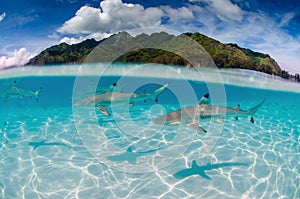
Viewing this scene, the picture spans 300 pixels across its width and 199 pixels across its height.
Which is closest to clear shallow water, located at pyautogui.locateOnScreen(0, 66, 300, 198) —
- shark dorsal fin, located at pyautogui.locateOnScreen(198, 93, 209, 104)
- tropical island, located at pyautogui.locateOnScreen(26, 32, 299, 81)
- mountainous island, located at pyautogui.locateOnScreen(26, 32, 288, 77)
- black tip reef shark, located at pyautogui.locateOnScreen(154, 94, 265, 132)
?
black tip reef shark, located at pyautogui.locateOnScreen(154, 94, 265, 132)

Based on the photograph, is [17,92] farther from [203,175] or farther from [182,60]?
[182,60]

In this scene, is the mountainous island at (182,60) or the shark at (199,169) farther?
the mountainous island at (182,60)

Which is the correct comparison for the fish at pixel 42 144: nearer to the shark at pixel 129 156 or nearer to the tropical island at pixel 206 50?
the shark at pixel 129 156

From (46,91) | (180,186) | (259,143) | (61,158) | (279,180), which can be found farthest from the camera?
(46,91)

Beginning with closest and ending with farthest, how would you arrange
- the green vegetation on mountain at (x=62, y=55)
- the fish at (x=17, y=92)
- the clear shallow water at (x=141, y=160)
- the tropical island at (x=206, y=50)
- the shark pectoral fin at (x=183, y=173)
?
the clear shallow water at (x=141, y=160)
the shark pectoral fin at (x=183, y=173)
the fish at (x=17, y=92)
the tropical island at (x=206, y=50)
the green vegetation on mountain at (x=62, y=55)

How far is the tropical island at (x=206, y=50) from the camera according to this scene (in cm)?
2594

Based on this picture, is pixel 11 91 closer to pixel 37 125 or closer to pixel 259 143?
pixel 37 125

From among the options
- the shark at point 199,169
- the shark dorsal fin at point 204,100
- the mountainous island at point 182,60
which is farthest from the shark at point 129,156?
the mountainous island at point 182,60

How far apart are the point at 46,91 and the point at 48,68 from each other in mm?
30216

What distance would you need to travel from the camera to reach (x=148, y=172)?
6.18 m

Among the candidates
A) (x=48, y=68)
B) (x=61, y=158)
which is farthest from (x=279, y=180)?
(x=48, y=68)

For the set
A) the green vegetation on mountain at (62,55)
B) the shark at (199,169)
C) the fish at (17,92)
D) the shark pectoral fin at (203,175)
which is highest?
the green vegetation on mountain at (62,55)

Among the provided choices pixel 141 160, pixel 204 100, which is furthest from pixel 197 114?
pixel 141 160

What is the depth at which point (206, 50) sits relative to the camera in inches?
1008
